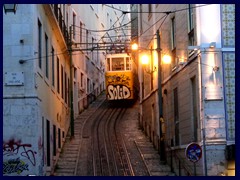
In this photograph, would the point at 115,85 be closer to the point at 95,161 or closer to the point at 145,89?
the point at 145,89

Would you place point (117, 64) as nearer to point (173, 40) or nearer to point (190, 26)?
point (173, 40)

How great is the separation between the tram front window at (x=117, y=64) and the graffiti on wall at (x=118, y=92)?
3.39 ft

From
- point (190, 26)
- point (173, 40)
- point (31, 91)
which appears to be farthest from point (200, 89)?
point (31, 91)

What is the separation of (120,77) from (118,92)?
95 centimetres

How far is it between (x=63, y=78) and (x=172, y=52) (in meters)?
5.94

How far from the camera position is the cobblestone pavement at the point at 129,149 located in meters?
20.4

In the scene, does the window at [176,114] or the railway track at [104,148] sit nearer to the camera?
the railway track at [104,148]

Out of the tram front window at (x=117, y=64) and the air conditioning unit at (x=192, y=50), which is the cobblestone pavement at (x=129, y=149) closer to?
the tram front window at (x=117, y=64)

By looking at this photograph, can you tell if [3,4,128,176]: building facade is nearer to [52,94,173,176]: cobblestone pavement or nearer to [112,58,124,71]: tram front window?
[52,94,173,176]: cobblestone pavement

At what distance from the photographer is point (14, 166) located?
645 inches

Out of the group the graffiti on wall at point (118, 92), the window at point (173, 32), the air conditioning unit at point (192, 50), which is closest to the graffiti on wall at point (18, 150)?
the air conditioning unit at point (192, 50)

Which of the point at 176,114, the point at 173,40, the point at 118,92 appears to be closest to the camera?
the point at 176,114

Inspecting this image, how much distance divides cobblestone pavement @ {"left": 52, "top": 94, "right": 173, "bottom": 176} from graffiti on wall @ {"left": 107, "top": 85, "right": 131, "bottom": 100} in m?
1.06

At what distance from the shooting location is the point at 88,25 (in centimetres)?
3900
